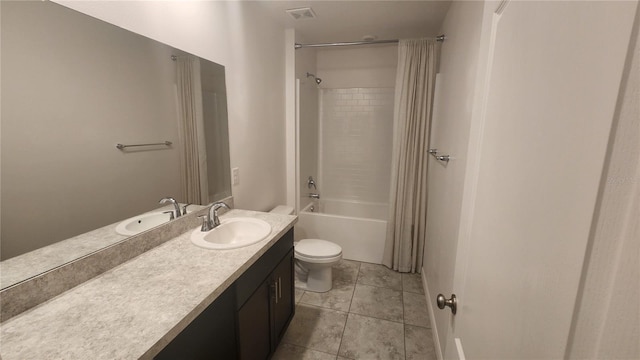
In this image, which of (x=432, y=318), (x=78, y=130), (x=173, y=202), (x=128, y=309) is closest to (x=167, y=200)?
(x=173, y=202)

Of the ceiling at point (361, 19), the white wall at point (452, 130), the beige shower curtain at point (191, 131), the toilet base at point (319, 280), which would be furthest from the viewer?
the toilet base at point (319, 280)

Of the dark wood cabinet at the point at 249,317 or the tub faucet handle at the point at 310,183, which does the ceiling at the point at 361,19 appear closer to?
the tub faucet handle at the point at 310,183

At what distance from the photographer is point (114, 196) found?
1151 millimetres

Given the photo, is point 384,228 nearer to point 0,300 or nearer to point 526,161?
point 526,161

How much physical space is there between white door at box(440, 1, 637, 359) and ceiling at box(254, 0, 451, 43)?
173cm

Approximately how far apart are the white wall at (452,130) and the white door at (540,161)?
2.30 feet

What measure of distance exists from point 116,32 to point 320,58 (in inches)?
105

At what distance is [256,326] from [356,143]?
2671 millimetres

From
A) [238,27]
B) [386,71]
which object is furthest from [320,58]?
[238,27]

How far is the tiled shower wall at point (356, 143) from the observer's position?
343 centimetres

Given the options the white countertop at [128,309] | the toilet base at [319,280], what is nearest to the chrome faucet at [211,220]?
the white countertop at [128,309]

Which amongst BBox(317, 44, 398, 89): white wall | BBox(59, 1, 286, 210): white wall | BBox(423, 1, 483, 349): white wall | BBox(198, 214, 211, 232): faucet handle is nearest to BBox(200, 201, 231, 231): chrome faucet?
BBox(198, 214, 211, 232): faucet handle

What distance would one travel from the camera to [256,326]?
137cm

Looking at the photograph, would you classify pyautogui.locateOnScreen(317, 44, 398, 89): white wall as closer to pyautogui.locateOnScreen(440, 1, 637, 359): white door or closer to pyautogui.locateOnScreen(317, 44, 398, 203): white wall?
pyautogui.locateOnScreen(317, 44, 398, 203): white wall
